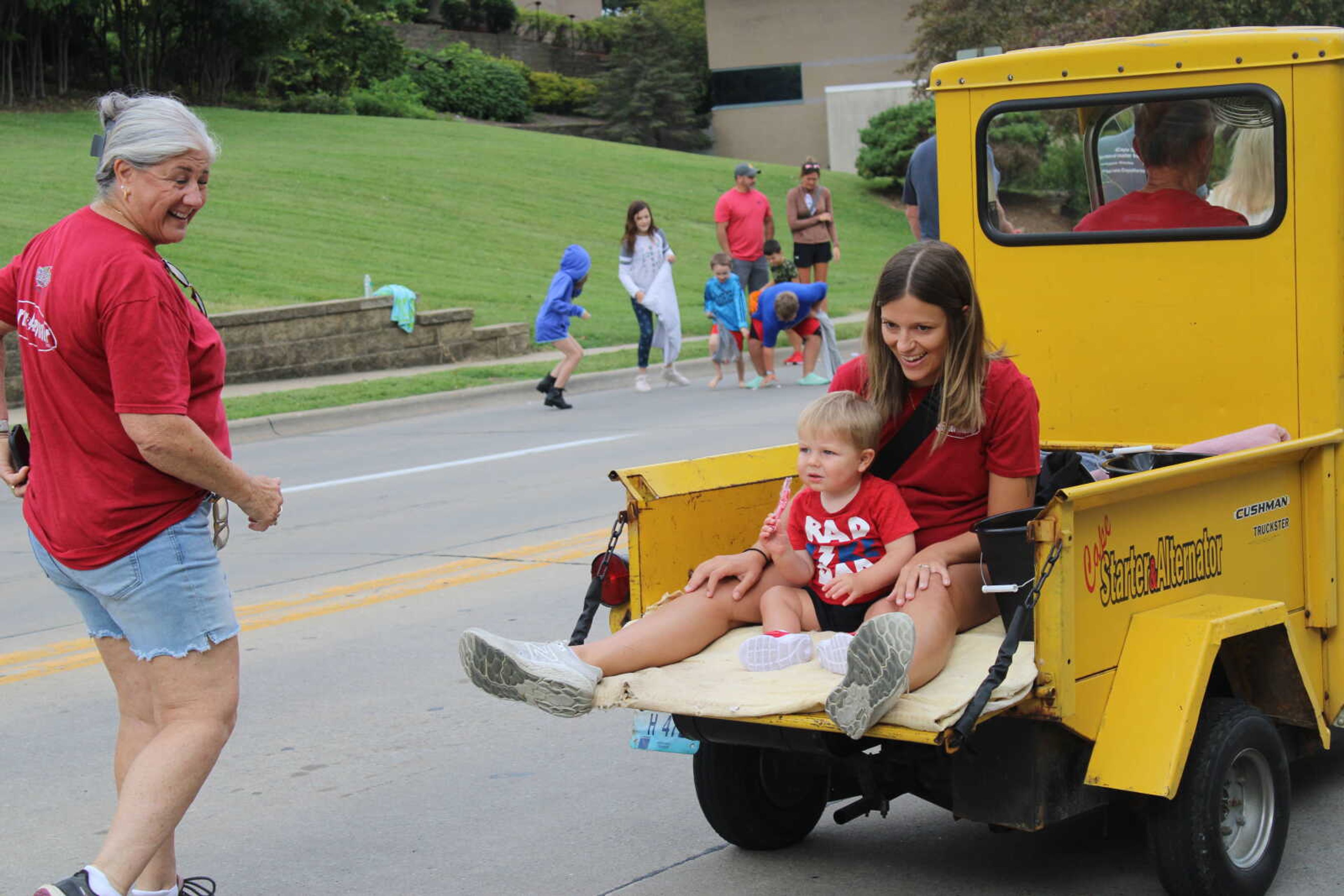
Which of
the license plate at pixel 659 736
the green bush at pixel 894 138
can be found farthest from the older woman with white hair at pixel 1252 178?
the green bush at pixel 894 138

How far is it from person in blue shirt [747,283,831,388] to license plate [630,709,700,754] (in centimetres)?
1138

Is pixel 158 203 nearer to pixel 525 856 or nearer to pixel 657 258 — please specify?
pixel 525 856

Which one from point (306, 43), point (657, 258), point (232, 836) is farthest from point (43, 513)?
point (306, 43)

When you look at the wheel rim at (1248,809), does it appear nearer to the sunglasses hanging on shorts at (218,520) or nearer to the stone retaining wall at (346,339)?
the sunglasses hanging on shorts at (218,520)

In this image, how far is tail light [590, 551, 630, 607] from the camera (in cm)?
441

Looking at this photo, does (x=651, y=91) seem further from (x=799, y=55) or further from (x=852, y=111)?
(x=852, y=111)

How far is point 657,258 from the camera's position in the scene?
17391 millimetres

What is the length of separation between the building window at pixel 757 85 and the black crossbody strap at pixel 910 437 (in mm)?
54556

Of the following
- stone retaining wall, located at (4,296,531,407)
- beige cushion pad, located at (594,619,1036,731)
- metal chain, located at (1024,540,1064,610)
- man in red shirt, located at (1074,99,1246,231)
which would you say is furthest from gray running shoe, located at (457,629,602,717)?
stone retaining wall, located at (4,296,531,407)

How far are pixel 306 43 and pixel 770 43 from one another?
18.1 m

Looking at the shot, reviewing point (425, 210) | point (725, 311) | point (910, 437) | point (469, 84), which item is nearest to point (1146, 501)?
point (910, 437)

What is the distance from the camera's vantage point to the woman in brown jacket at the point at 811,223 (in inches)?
801

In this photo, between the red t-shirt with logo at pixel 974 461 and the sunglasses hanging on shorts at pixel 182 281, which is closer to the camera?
the sunglasses hanging on shorts at pixel 182 281

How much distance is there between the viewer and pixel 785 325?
16.0 m
